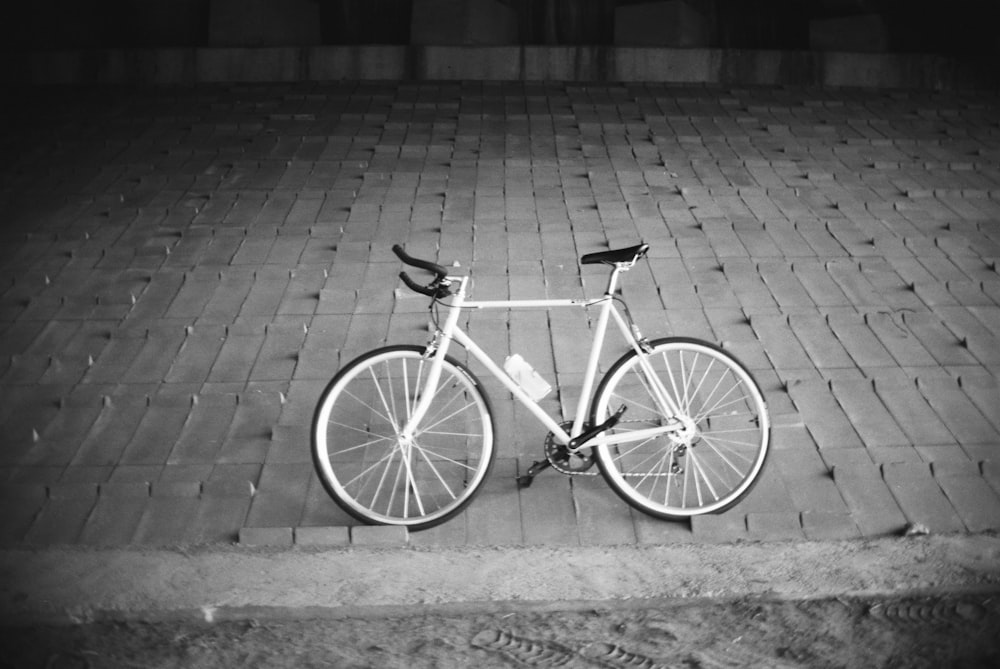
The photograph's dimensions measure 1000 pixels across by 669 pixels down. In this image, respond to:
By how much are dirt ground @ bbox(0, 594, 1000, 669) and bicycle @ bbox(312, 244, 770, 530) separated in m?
0.54

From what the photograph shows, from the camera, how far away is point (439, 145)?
9.15 meters

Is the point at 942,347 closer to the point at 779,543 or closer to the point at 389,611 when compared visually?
the point at 779,543

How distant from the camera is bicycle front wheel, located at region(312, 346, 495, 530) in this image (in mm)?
3795

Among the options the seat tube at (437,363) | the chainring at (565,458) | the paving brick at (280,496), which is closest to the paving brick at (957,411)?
the chainring at (565,458)

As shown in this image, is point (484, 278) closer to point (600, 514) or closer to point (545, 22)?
point (600, 514)

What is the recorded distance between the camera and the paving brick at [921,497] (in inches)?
153

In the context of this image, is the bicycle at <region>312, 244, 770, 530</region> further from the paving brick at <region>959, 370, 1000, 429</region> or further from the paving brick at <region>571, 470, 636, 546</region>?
the paving brick at <region>959, 370, 1000, 429</region>

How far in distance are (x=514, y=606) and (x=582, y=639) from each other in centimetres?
28

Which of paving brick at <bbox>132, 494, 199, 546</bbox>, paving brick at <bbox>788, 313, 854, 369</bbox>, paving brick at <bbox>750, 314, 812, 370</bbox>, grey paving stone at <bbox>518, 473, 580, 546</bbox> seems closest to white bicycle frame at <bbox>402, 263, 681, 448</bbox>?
grey paving stone at <bbox>518, 473, 580, 546</bbox>

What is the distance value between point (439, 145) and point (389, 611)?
6299mm

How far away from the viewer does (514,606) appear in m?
3.50

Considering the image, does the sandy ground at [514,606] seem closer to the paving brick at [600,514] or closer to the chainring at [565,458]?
the paving brick at [600,514]

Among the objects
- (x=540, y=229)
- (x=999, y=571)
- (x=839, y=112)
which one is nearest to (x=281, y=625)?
(x=999, y=571)

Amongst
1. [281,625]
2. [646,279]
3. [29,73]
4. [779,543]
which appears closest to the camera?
[281,625]
